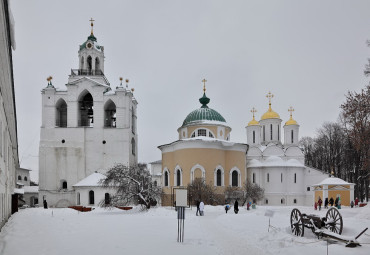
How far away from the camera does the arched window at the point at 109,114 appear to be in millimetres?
43125

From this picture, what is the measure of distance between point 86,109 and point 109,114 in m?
2.90

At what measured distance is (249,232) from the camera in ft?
43.9

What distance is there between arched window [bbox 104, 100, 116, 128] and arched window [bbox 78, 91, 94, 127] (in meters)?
1.72

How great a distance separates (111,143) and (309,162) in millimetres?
31639

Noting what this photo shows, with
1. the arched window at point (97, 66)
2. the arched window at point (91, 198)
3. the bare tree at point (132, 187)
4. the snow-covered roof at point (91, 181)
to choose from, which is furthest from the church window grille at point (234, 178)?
the arched window at point (97, 66)

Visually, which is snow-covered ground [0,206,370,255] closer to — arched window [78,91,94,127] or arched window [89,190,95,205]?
arched window [89,190,95,205]

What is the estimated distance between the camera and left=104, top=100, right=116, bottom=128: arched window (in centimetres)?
4312

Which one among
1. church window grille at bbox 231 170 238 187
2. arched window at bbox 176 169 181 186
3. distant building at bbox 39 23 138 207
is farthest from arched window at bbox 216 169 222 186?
distant building at bbox 39 23 138 207

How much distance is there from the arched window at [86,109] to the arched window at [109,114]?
172 cm

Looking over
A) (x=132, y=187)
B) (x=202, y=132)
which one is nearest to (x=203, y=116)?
(x=202, y=132)

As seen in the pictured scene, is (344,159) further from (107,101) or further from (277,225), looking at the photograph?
(277,225)

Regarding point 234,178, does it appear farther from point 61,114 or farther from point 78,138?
point 61,114

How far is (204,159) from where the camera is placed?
34219 mm

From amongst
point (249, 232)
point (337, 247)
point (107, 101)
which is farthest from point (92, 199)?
point (337, 247)
